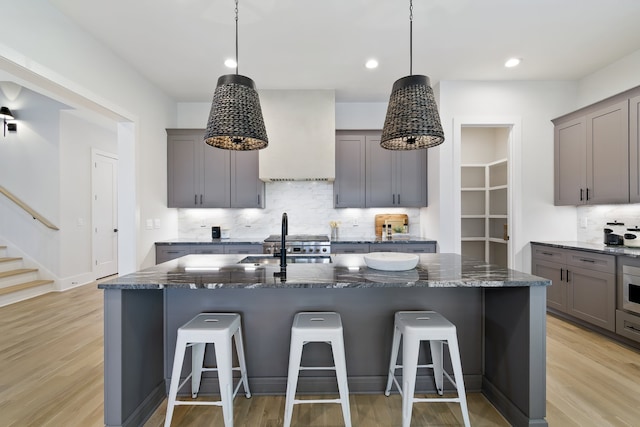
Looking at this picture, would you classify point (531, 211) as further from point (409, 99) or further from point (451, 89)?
point (409, 99)

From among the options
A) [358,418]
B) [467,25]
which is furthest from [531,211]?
[358,418]

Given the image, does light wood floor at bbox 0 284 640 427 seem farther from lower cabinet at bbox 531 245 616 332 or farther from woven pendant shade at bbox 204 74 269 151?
woven pendant shade at bbox 204 74 269 151

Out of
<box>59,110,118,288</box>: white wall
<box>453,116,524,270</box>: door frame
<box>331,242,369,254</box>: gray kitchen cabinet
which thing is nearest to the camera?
<box>453,116,524,270</box>: door frame

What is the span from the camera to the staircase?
4.34m

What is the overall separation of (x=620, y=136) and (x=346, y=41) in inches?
120

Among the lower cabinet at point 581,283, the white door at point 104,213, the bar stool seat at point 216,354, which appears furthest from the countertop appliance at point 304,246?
the white door at point 104,213

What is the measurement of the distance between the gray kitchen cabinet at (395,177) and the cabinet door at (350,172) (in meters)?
0.12

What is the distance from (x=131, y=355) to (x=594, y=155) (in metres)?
4.81

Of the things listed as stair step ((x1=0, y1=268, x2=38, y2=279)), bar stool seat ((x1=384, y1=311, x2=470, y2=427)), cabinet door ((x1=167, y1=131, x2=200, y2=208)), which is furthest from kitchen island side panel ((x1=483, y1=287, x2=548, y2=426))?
stair step ((x1=0, y1=268, x2=38, y2=279))

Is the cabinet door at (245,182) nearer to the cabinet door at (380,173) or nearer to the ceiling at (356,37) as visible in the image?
the ceiling at (356,37)

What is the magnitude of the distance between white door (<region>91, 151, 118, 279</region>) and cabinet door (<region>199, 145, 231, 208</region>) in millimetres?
2769

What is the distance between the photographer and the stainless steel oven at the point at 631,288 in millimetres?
2830

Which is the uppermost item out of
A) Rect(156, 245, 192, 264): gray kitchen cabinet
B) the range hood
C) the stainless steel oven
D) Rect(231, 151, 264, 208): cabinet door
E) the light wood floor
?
the range hood

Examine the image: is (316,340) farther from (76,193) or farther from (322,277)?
(76,193)
